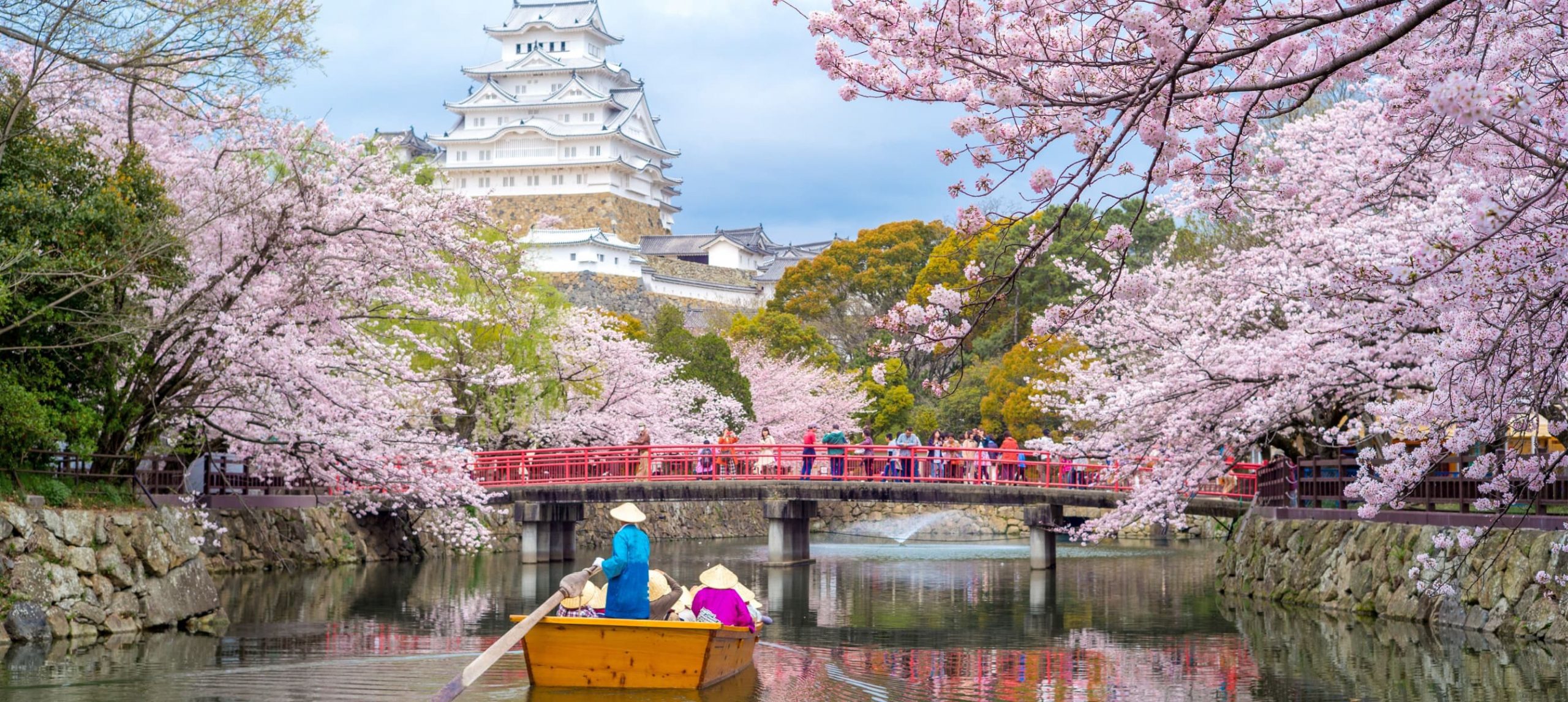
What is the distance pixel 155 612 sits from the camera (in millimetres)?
13914

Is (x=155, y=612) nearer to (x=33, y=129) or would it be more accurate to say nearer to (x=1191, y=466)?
(x=33, y=129)

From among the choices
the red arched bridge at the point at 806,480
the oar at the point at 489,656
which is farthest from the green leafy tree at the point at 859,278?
the oar at the point at 489,656

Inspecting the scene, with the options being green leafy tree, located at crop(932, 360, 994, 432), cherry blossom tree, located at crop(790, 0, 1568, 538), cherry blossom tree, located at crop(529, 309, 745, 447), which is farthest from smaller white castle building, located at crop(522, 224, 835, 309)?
cherry blossom tree, located at crop(790, 0, 1568, 538)

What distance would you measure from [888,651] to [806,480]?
11.7m

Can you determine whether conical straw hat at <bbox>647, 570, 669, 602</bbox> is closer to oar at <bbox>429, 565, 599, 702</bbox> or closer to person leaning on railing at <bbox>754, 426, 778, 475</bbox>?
oar at <bbox>429, 565, 599, 702</bbox>

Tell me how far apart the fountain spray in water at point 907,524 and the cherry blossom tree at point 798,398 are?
3431mm

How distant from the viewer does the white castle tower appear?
72.3 m

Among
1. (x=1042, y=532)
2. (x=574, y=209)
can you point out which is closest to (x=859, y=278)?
(x=574, y=209)

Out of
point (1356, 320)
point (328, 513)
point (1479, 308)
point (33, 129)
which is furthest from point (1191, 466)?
point (328, 513)

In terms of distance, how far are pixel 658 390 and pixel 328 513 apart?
906 centimetres

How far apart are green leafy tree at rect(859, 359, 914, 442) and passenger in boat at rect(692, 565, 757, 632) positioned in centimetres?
3118

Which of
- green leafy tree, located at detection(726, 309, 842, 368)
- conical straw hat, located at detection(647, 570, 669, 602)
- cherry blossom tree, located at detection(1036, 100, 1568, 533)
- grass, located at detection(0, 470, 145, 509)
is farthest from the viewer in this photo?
green leafy tree, located at detection(726, 309, 842, 368)

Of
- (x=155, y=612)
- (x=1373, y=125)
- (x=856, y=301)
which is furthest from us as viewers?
(x=856, y=301)

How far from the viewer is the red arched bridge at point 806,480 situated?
24.9 m
